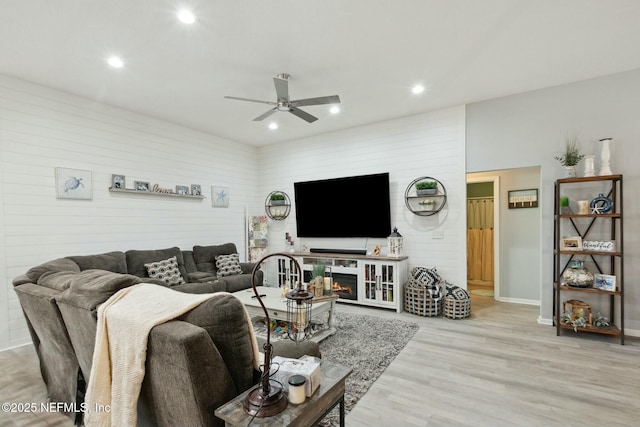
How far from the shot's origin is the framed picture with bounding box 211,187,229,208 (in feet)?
18.8

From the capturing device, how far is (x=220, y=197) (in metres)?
5.84

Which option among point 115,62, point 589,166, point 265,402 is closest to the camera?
point 265,402

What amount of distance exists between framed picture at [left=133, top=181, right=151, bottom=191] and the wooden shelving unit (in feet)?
18.6

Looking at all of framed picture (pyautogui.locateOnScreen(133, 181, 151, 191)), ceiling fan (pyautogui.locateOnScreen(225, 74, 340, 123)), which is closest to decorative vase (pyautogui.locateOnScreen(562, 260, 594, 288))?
ceiling fan (pyautogui.locateOnScreen(225, 74, 340, 123))

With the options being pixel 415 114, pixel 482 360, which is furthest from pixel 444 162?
pixel 482 360

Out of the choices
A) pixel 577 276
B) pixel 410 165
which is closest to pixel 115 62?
pixel 410 165

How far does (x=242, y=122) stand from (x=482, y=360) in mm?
4673

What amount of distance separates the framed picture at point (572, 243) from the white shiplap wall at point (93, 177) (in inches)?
209

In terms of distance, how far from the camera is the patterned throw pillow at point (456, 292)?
4.22 metres

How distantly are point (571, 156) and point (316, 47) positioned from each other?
10.7 feet

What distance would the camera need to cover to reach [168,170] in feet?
16.5

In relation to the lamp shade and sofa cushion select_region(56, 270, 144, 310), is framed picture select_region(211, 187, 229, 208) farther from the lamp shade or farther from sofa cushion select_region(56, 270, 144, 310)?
sofa cushion select_region(56, 270, 144, 310)

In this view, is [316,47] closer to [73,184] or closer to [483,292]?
[73,184]

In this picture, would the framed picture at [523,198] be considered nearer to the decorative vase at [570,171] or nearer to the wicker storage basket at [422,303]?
the decorative vase at [570,171]
